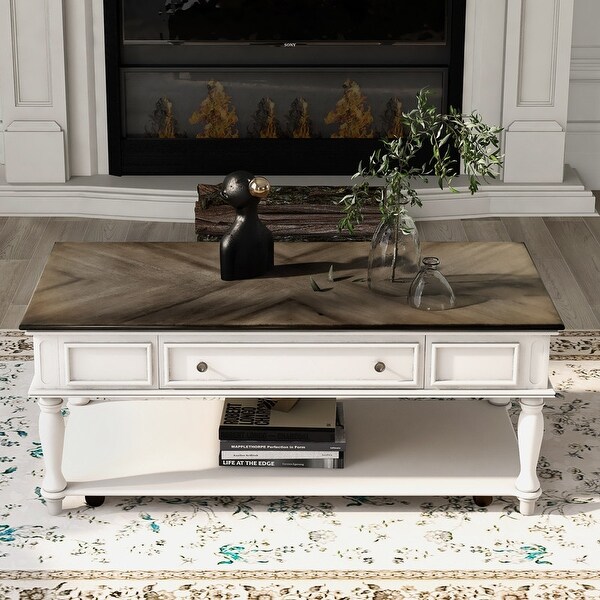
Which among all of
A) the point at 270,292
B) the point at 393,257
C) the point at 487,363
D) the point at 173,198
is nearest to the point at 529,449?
the point at 487,363

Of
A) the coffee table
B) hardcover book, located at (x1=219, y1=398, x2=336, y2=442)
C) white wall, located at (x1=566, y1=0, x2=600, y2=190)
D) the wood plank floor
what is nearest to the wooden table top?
the coffee table

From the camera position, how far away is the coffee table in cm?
274

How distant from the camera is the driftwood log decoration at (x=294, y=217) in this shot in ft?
15.9

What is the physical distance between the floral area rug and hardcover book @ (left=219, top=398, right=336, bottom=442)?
175mm

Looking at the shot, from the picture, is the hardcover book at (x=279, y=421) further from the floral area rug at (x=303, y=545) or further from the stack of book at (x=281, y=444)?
the floral area rug at (x=303, y=545)

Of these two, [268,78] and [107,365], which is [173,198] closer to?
[268,78]

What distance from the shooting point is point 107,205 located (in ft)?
→ 17.3

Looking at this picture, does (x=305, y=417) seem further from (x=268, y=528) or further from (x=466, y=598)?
(x=466, y=598)

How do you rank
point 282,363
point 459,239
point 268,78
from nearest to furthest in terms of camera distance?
point 282,363 → point 459,239 → point 268,78

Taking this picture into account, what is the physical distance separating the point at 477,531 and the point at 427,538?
126mm

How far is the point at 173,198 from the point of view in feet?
17.1

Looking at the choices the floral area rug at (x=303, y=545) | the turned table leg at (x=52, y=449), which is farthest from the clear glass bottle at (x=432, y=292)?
the turned table leg at (x=52, y=449)

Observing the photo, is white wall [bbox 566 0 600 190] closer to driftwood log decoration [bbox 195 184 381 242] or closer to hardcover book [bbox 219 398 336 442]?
driftwood log decoration [bbox 195 184 381 242]

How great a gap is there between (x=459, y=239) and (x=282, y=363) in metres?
2.41
